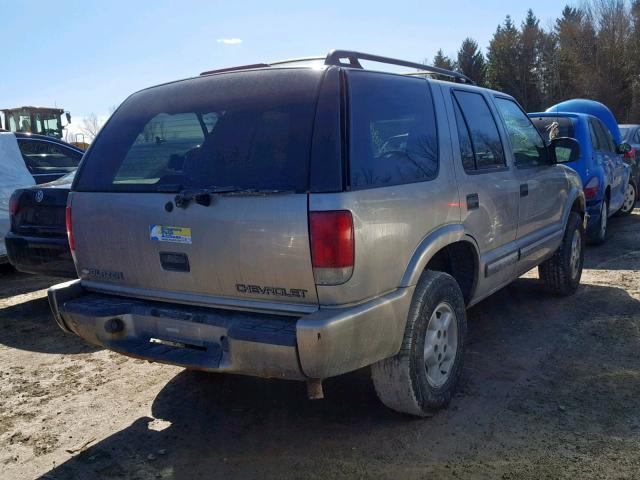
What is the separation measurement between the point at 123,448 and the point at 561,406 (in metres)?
2.53

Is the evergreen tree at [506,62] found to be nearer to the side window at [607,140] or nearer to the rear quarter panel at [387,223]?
the side window at [607,140]

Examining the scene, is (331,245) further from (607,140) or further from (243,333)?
(607,140)

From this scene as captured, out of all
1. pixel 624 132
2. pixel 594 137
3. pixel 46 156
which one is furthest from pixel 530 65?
pixel 46 156

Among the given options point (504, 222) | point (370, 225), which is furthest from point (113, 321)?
point (504, 222)

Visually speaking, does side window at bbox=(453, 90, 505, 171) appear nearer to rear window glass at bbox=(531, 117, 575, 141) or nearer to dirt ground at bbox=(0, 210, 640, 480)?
dirt ground at bbox=(0, 210, 640, 480)

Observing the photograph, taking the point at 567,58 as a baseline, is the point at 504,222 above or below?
below

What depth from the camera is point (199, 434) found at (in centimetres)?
347

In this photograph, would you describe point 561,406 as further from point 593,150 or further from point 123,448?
point 593,150

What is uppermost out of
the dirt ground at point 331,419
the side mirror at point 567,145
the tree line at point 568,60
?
the tree line at point 568,60

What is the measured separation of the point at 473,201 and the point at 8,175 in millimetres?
5962

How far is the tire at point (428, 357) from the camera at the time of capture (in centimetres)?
326

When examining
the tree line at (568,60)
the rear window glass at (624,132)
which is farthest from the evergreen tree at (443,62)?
the rear window glass at (624,132)

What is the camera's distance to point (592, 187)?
760 centimetres

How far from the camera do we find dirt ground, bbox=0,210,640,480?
Result: 3.09m
